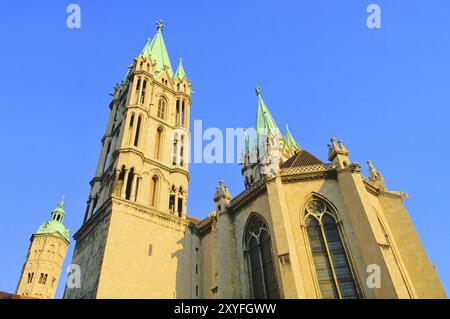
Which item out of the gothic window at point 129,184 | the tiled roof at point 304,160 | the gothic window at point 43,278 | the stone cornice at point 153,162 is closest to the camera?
the tiled roof at point 304,160

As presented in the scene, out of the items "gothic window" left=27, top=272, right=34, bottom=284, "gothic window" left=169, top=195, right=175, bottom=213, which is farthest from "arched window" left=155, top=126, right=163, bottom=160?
"gothic window" left=27, top=272, right=34, bottom=284

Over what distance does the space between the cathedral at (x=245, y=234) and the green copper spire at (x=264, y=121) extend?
16.0 meters

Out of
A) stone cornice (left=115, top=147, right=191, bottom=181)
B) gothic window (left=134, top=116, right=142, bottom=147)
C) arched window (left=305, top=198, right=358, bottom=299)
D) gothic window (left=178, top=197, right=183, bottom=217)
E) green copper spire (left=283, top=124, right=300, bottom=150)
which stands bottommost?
arched window (left=305, top=198, right=358, bottom=299)

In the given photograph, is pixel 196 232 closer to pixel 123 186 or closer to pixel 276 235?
pixel 123 186

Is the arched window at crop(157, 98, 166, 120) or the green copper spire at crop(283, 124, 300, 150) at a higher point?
the green copper spire at crop(283, 124, 300, 150)

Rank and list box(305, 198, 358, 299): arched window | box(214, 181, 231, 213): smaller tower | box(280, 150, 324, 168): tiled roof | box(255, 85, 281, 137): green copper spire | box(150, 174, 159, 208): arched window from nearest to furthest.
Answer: box(305, 198, 358, 299): arched window
box(214, 181, 231, 213): smaller tower
box(280, 150, 324, 168): tiled roof
box(150, 174, 159, 208): arched window
box(255, 85, 281, 137): green copper spire

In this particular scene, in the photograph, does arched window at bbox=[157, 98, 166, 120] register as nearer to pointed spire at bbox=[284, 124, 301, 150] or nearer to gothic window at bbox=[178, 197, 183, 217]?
gothic window at bbox=[178, 197, 183, 217]

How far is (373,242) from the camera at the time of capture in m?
17.1

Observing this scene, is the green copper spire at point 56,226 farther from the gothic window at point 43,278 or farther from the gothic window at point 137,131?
the gothic window at point 137,131

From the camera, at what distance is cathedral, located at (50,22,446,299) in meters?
17.8

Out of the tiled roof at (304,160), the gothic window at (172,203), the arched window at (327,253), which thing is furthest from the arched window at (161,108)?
the arched window at (327,253)

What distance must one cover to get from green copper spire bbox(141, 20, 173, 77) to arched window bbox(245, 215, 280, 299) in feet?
71.5

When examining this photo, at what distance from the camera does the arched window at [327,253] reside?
17.5 m
